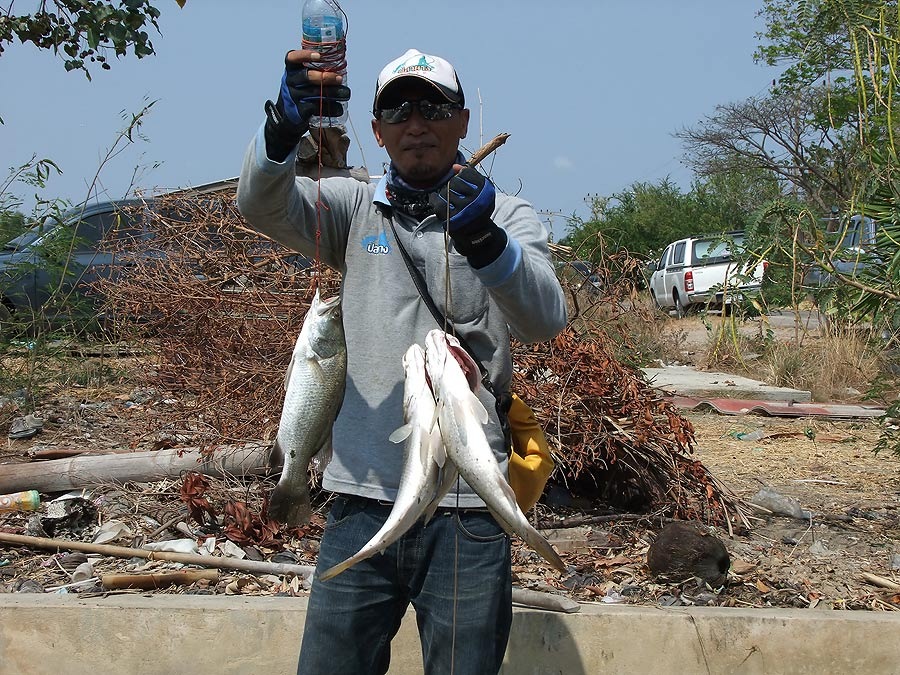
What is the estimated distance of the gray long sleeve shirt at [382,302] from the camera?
8.78ft

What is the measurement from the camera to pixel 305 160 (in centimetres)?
551

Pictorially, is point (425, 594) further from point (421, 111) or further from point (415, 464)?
point (421, 111)

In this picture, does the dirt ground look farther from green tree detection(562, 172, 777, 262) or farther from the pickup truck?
green tree detection(562, 172, 777, 262)

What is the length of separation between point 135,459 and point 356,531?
3.38 m

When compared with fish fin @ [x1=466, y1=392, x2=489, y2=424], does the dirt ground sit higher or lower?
lower

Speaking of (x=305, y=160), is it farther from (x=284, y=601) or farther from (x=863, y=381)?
(x=863, y=381)

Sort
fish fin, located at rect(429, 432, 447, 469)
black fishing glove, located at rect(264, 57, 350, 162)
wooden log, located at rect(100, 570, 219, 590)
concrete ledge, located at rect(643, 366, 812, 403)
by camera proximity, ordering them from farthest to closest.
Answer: concrete ledge, located at rect(643, 366, 812, 403)
wooden log, located at rect(100, 570, 219, 590)
black fishing glove, located at rect(264, 57, 350, 162)
fish fin, located at rect(429, 432, 447, 469)

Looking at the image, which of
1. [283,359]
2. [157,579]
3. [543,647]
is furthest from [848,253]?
[157,579]

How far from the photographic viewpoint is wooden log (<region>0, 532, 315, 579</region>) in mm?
4676

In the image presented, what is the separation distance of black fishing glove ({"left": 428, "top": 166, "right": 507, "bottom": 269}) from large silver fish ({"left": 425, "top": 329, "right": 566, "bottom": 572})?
265 mm

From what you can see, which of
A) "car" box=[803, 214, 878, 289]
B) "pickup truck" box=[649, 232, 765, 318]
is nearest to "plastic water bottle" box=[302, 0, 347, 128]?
"car" box=[803, 214, 878, 289]

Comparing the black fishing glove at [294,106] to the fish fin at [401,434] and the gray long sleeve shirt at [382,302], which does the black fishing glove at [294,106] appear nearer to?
the gray long sleeve shirt at [382,302]

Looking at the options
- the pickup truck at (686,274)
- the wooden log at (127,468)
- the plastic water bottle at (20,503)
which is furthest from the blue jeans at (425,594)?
the pickup truck at (686,274)

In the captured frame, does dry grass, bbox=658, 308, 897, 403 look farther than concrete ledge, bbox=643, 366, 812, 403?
Yes
